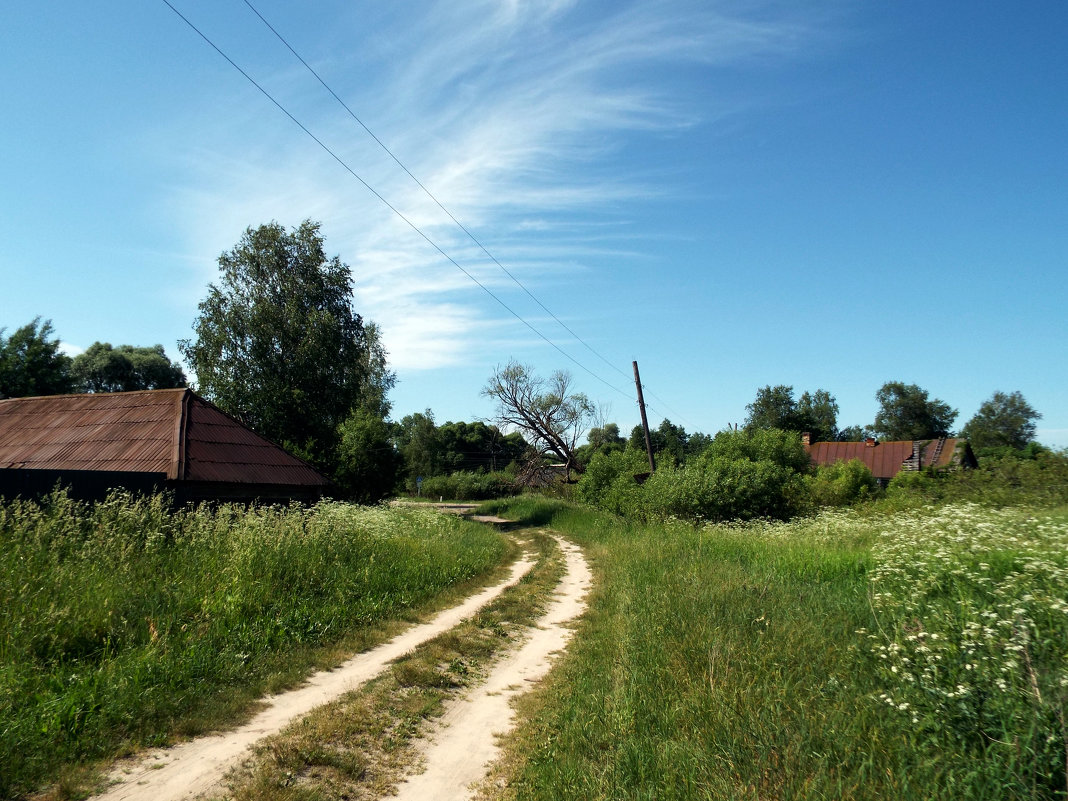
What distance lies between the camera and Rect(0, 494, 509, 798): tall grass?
5035mm

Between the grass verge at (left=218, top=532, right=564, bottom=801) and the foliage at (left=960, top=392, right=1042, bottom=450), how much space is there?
82227mm

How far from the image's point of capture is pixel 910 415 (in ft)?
250

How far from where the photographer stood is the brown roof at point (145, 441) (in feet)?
49.0

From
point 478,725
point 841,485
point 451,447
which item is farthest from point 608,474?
point 451,447

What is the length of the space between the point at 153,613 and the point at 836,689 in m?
7.37

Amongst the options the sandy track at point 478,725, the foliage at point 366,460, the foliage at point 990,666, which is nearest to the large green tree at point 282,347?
the foliage at point 366,460

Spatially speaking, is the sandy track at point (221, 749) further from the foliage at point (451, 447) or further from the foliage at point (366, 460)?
the foliage at point (451, 447)

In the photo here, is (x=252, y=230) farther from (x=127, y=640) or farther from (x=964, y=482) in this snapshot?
(x=964, y=482)

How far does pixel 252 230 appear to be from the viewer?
30.8 m

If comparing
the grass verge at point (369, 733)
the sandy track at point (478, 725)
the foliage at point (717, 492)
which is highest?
the foliage at point (717, 492)

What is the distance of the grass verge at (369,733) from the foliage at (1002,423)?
8223 cm

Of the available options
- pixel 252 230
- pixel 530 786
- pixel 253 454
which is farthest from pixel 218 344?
pixel 530 786

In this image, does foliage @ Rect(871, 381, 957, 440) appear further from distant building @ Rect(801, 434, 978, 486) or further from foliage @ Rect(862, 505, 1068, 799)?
foliage @ Rect(862, 505, 1068, 799)

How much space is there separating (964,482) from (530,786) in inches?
651
